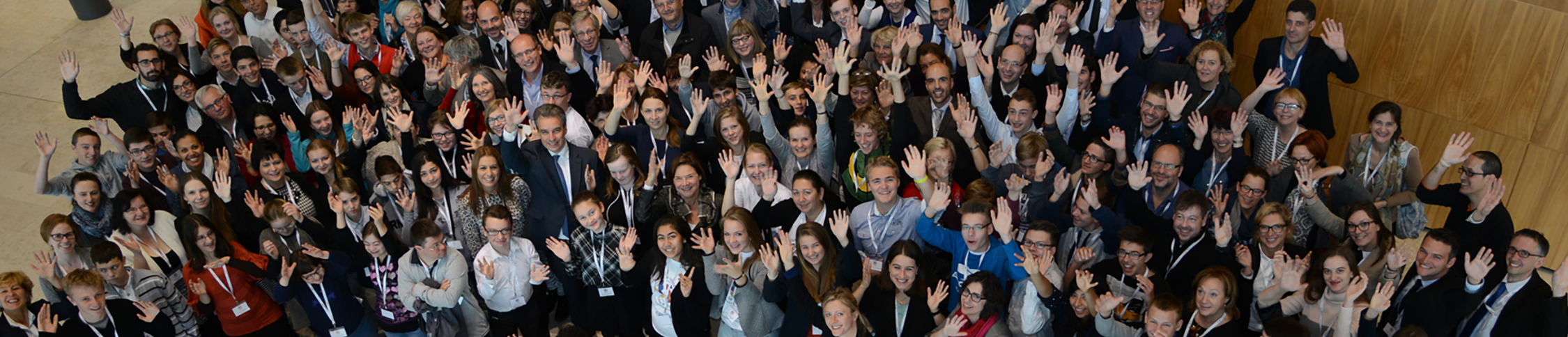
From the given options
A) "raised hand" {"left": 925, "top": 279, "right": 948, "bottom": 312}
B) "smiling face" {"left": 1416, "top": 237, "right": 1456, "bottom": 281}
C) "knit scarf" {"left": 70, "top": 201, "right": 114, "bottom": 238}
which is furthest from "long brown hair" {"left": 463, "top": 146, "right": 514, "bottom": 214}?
"smiling face" {"left": 1416, "top": 237, "right": 1456, "bottom": 281}

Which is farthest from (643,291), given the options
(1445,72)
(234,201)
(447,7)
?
(1445,72)

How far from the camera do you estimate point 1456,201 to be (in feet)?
16.7

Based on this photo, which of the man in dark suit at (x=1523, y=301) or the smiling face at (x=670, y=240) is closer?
the man in dark suit at (x=1523, y=301)

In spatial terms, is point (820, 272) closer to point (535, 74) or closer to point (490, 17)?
point (535, 74)

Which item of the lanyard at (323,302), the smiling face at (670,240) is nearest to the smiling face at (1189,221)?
the smiling face at (670,240)

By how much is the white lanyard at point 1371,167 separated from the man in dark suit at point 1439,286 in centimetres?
72

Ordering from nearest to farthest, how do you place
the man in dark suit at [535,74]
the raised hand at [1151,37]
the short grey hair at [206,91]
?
the raised hand at [1151,37]
the man in dark suit at [535,74]
the short grey hair at [206,91]

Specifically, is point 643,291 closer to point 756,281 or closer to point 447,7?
point 756,281

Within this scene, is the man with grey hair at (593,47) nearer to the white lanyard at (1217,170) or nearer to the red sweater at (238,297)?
the red sweater at (238,297)

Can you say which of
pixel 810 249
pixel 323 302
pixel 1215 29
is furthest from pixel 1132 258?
pixel 323 302

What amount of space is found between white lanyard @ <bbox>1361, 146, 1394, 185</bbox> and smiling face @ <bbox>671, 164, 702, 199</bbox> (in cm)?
329

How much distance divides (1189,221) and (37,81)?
970 centimetres

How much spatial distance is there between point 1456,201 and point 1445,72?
1.26 metres

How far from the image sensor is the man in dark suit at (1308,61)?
5836 mm
